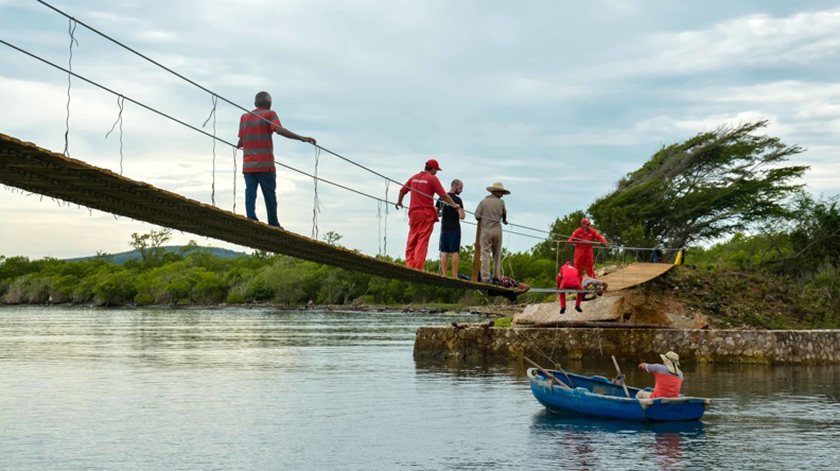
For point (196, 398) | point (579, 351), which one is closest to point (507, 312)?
point (579, 351)

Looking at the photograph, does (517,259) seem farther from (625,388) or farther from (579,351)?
(625,388)

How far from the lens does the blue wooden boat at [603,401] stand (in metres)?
17.4

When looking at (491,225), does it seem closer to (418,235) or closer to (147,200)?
(418,235)

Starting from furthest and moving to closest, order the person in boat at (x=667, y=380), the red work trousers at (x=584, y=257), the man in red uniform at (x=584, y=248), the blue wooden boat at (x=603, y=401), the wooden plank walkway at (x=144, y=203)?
the red work trousers at (x=584, y=257), the man in red uniform at (x=584, y=248), the blue wooden boat at (x=603, y=401), the person in boat at (x=667, y=380), the wooden plank walkway at (x=144, y=203)

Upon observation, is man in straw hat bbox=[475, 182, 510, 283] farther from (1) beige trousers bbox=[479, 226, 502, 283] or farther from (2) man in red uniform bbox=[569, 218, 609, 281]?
(2) man in red uniform bbox=[569, 218, 609, 281]

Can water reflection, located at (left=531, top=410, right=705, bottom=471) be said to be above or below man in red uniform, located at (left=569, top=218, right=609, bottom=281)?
below

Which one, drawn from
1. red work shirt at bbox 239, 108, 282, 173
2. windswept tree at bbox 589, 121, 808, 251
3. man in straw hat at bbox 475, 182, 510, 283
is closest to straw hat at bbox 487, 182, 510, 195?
man in straw hat at bbox 475, 182, 510, 283

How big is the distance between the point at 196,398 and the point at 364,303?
97024 mm

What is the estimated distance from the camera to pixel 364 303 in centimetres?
12012

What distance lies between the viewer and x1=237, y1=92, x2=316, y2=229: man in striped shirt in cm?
1112

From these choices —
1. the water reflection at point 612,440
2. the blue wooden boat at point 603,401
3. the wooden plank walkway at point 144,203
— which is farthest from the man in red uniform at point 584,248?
the wooden plank walkway at point 144,203

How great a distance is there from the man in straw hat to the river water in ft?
10.6

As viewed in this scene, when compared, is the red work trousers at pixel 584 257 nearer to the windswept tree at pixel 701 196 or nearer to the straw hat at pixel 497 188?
the straw hat at pixel 497 188

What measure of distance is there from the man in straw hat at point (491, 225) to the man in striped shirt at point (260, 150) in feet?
17.6
